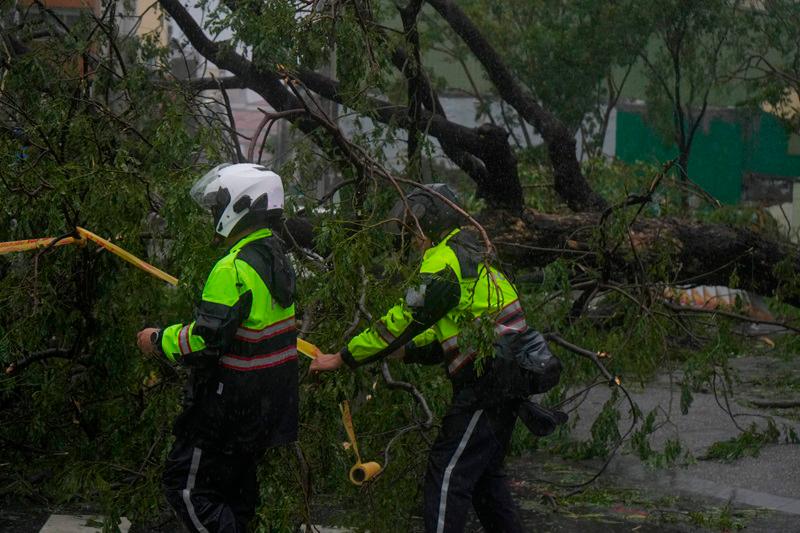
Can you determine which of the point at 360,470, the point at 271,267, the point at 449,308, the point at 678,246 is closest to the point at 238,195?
the point at 271,267

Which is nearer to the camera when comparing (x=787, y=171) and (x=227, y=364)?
(x=227, y=364)

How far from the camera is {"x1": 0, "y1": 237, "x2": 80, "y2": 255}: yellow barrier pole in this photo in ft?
17.4

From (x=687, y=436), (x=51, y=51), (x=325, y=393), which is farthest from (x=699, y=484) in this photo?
(x=51, y=51)

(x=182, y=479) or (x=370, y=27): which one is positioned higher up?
(x=370, y=27)

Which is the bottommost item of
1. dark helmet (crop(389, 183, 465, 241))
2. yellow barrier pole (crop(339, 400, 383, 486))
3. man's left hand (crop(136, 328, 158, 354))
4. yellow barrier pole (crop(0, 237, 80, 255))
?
yellow barrier pole (crop(339, 400, 383, 486))

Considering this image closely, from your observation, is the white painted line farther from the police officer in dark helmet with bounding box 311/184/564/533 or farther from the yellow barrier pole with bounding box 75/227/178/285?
the police officer in dark helmet with bounding box 311/184/564/533

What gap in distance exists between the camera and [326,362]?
4.87 m

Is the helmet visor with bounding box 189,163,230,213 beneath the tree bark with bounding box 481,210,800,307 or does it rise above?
above

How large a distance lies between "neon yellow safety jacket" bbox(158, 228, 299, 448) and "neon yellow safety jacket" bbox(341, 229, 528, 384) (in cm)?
41

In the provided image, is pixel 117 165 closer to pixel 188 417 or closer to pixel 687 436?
pixel 188 417

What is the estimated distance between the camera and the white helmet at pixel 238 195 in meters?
4.46

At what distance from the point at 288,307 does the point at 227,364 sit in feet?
1.11

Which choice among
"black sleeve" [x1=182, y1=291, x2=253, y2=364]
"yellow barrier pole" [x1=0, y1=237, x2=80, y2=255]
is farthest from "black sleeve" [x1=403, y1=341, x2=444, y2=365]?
"yellow barrier pole" [x1=0, y1=237, x2=80, y2=255]

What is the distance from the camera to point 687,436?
29.7 ft
